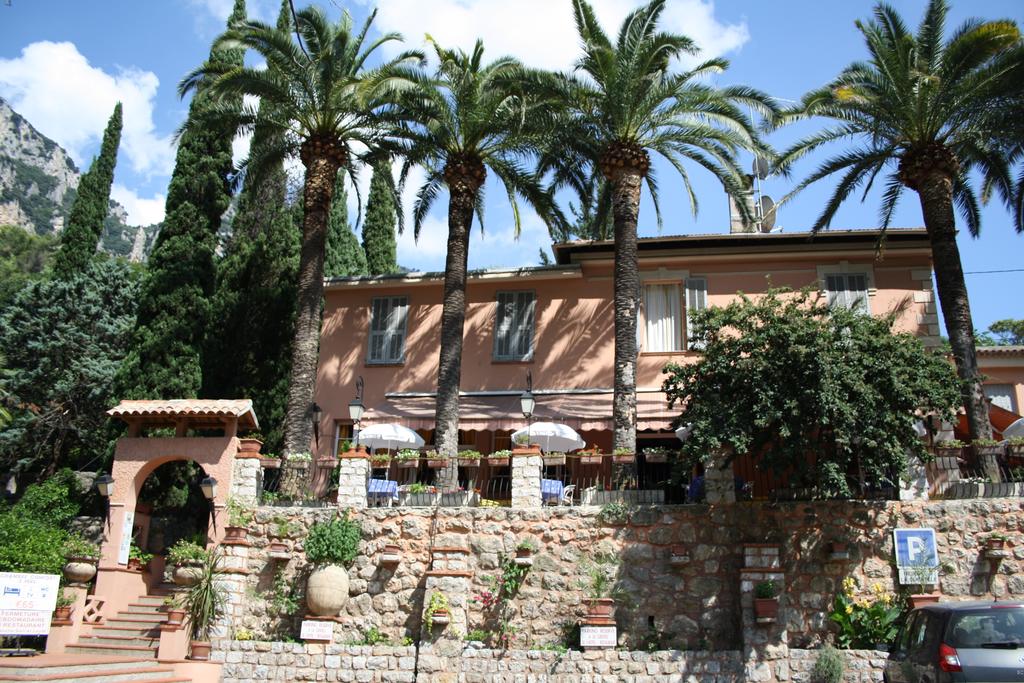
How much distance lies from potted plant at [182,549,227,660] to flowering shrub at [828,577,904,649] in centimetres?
1219

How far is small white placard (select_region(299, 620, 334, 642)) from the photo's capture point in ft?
51.0

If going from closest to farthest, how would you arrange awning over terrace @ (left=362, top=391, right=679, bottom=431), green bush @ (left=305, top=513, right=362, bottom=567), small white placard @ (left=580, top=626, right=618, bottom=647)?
1. small white placard @ (left=580, top=626, right=618, bottom=647)
2. green bush @ (left=305, top=513, right=362, bottom=567)
3. awning over terrace @ (left=362, top=391, right=679, bottom=431)

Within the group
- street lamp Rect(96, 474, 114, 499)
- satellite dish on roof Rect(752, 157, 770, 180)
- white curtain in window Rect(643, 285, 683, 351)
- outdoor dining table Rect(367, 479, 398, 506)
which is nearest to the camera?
outdoor dining table Rect(367, 479, 398, 506)

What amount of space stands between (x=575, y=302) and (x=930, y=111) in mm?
10504

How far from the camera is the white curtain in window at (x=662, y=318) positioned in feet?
75.2

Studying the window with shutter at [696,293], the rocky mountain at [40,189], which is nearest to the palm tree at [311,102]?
the window with shutter at [696,293]

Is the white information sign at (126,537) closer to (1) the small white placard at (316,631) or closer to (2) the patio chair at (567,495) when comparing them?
(1) the small white placard at (316,631)

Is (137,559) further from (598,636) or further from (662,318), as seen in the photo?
(662,318)

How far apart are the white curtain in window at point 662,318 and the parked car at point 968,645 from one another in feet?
45.7

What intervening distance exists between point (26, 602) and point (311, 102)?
529 inches

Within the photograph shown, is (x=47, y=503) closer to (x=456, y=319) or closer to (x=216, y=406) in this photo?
(x=216, y=406)

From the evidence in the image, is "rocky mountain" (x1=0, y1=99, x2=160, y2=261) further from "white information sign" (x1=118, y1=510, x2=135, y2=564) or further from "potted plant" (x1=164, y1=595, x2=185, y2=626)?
"potted plant" (x1=164, y1=595, x2=185, y2=626)

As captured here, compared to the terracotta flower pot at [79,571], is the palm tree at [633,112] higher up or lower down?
higher up

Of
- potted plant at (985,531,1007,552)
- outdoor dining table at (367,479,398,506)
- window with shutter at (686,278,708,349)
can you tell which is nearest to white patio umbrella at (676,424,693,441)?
potted plant at (985,531,1007,552)
